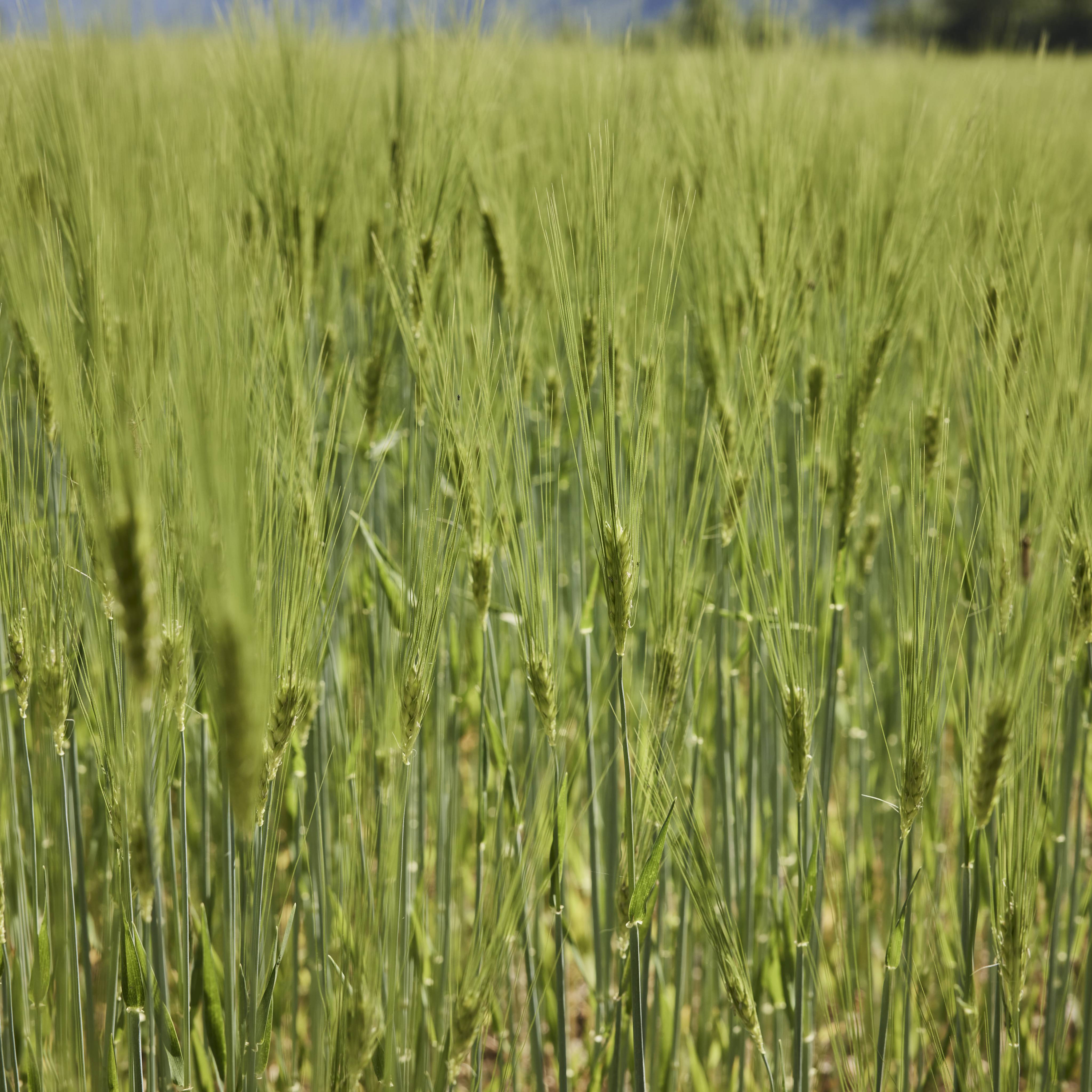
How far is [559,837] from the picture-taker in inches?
29.8

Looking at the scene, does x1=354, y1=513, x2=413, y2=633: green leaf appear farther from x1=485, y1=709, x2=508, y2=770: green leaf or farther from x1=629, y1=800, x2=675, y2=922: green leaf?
x1=629, y1=800, x2=675, y2=922: green leaf

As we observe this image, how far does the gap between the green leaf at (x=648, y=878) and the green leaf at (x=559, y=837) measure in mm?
70

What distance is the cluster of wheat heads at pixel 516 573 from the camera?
660 millimetres

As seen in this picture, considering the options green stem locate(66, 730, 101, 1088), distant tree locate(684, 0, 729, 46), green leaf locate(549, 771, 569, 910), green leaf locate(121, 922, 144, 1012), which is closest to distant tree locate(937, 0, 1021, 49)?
distant tree locate(684, 0, 729, 46)

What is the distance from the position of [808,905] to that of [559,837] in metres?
0.22

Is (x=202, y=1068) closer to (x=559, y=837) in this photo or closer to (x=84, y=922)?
(x=84, y=922)

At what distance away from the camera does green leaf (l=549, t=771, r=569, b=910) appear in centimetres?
74

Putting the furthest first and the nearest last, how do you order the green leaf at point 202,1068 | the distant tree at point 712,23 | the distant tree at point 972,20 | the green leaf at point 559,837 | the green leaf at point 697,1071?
the distant tree at point 972,20 < the distant tree at point 712,23 < the green leaf at point 697,1071 < the green leaf at point 202,1068 < the green leaf at point 559,837

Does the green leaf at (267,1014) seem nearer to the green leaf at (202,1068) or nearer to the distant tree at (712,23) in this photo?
the green leaf at (202,1068)

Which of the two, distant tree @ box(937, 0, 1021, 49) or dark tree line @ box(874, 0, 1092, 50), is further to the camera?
distant tree @ box(937, 0, 1021, 49)

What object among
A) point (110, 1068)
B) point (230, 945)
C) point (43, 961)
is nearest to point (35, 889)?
point (43, 961)

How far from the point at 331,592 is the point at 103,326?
277 mm

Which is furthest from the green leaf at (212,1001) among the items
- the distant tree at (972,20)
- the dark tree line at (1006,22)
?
the distant tree at (972,20)

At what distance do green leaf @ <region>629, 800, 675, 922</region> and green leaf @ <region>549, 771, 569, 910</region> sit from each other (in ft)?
0.23
